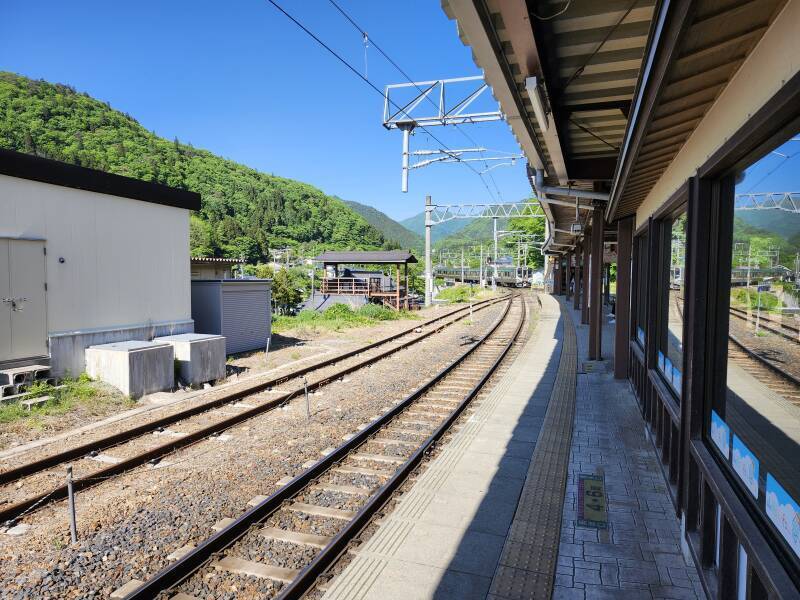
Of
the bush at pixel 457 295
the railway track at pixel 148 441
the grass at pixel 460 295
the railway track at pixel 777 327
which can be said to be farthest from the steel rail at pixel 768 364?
the bush at pixel 457 295

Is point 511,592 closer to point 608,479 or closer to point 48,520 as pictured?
point 608,479

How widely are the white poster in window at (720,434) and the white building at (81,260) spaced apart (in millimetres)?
10856

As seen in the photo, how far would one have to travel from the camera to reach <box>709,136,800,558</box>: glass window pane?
2312 millimetres

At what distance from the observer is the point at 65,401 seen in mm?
8852

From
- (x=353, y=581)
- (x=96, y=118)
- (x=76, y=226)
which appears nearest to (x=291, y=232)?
(x=96, y=118)

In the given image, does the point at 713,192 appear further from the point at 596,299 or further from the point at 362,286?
the point at 362,286

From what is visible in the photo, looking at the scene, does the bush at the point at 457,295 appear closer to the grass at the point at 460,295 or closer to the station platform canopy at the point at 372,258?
the grass at the point at 460,295

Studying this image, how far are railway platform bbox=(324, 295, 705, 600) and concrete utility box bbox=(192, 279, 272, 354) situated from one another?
950 centimetres

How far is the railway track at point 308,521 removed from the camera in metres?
3.86

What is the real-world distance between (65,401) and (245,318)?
702cm

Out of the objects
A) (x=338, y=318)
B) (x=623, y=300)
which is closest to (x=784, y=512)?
(x=623, y=300)

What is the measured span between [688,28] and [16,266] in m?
11.0

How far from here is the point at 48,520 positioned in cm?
491

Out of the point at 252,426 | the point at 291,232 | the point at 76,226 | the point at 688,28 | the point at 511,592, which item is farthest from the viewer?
the point at 291,232
